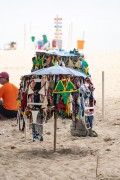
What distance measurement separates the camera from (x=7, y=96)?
9.47 meters

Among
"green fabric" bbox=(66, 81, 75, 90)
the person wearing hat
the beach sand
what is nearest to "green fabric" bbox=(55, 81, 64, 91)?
"green fabric" bbox=(66, 81, 75, 90)

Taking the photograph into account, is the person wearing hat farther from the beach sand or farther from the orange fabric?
the beach sand

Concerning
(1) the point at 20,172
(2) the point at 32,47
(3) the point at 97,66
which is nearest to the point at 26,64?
(3) the point at 97,66

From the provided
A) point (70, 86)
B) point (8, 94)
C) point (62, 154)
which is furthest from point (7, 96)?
point (70, 86)

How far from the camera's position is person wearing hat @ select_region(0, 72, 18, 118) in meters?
9.40

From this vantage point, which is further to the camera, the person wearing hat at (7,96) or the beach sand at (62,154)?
the person wearing hat at (7,96)

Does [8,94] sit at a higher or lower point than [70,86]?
lower

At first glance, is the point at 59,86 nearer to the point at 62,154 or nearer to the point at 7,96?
the point at 62,154

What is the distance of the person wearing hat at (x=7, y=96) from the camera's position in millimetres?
9398

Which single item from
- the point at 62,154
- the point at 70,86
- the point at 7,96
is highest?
the point at 70,86

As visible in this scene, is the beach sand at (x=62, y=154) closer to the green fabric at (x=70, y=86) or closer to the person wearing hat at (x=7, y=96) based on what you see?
the person wearing hat at (x=7, y=96)

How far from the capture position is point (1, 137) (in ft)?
26.5

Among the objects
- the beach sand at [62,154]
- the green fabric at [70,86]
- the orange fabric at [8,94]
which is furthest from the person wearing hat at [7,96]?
the green fabric at [70,86]

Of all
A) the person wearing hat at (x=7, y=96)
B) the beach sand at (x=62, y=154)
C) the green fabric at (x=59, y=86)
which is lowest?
the beach sand at (x=62, y=154)
